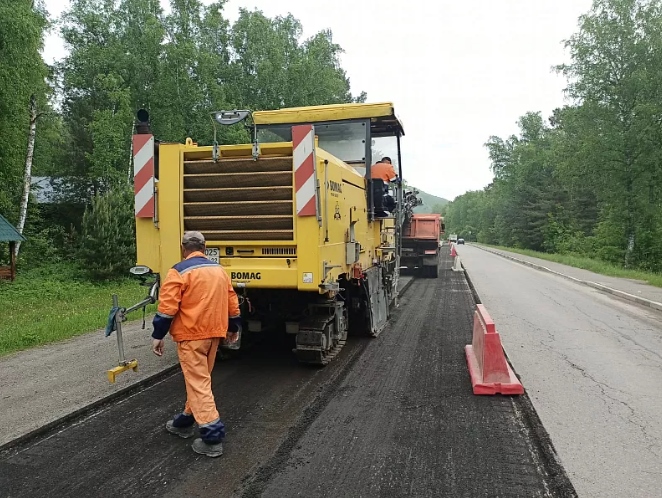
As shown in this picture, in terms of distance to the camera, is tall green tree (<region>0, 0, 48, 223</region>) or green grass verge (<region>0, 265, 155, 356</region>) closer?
green grass verge (<region>0, 265, 155, 356</region>)

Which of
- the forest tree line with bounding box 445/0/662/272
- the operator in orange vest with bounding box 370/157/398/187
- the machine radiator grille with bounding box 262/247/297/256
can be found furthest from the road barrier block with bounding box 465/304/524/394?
the forest tree line with bounding box 445/0/662/272

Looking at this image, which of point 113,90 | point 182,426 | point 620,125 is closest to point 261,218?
point 182,426

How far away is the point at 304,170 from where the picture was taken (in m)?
5.56

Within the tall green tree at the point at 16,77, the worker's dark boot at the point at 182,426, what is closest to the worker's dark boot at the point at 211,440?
the worker's dark boot at the point at 182,426

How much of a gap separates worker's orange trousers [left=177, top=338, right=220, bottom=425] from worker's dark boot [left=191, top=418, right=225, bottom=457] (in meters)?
0.04

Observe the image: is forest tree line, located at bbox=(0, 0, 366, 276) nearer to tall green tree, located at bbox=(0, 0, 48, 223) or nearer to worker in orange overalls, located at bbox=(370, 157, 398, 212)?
tall green tree, located at bbox=(0, 0, 48, 223)

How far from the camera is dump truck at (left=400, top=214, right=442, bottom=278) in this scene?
62.7 ft

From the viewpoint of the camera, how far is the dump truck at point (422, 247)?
19125 millimetres

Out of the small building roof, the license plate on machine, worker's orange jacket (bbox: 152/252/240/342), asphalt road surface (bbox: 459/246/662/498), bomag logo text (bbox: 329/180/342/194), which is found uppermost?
bomag logo text (bbox: 329/180/342/194)

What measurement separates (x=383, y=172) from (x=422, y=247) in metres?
11.1

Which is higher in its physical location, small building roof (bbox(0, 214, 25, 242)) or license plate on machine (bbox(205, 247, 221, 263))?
small building roof (bbox(0, 214, 25, 242))

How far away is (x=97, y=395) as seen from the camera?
17.3ft

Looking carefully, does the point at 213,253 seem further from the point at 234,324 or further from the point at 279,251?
the point at 234,324

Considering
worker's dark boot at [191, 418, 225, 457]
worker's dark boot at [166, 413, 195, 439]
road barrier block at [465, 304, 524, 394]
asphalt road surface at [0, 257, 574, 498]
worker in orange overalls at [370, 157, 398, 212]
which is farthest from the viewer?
worker in orange overalls at [370, 157, 398, 212]
